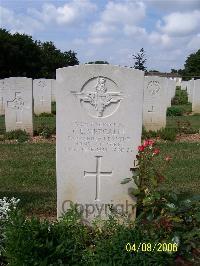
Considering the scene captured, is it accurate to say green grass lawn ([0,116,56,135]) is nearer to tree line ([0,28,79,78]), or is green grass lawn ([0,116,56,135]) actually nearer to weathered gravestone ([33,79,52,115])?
weathered gravestone ([33,79,52,115])

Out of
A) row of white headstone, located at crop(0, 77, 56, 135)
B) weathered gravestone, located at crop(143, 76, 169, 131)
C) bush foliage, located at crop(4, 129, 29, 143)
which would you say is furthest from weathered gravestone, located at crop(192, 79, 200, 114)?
bush foliage, located at crop(4, 129, 29, 143)

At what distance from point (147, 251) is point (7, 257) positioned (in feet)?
3.70

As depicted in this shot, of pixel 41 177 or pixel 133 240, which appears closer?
pixel 133 240

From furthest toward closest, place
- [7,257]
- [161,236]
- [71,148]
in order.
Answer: [71,148] → [161,236] → [7,257]

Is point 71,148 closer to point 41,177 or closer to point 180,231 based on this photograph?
point 180,231

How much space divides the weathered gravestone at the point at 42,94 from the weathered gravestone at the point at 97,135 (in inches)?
525

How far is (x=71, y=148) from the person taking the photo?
16.4 feet

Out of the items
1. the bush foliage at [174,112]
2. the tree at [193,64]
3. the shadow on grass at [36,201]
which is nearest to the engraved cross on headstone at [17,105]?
the shadow on grass at [36,201]

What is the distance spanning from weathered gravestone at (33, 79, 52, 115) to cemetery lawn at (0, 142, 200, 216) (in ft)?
23.2

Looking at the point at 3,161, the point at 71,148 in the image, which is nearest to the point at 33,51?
the point at 3,161

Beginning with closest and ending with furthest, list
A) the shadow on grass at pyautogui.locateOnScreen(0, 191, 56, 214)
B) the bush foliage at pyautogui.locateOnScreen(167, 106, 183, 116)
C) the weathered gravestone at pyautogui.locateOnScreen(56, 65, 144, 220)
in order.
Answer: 1. the weathered gravestone at pyautogui.locateOnScreen(56, 65, 144, 220)
2. the shadow on grass at pyautogui.locateOnScreen(0, 191, 56, 214)
3. the bush foliage at pyautogui.locateOnScreen(167, 106, 183, 116)

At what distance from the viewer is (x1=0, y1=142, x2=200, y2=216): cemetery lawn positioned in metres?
6.58

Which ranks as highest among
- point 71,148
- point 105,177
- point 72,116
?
point 72,116

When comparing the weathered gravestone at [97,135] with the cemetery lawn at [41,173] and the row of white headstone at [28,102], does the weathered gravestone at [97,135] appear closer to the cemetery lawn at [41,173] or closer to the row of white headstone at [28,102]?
the cemetery lawn at [41,173]
